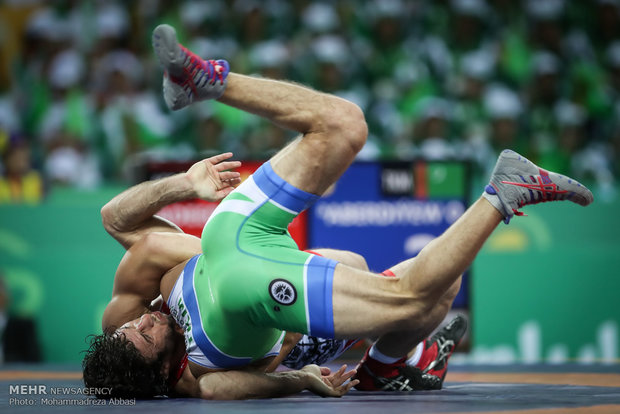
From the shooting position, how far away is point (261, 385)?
12.1 ft

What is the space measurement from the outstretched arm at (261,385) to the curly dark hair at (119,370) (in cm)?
23

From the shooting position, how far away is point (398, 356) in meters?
4.02

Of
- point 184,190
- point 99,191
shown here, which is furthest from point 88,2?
point 184,190

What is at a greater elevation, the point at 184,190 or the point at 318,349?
the point at 184,190

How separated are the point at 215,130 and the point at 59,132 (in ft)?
4.77

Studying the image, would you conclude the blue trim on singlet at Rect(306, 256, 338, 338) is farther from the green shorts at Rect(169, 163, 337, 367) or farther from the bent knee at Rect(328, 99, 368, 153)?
the bent knee at Rect(328, 99, 368, 153)

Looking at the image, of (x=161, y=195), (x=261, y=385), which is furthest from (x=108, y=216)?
(x=261, y=385)

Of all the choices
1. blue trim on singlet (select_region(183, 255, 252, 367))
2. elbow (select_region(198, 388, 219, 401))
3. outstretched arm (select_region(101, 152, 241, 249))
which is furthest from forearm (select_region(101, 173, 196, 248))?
elbow (select_region(198, 388, 219, 401))

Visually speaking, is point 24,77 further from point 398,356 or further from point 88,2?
point 398,356

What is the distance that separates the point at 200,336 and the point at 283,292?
492mm

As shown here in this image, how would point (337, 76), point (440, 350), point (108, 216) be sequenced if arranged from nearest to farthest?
point (108, 216)
point (440, 350)
point (337, 76)

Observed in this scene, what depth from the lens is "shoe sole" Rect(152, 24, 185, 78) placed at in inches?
128

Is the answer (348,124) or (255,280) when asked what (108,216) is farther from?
(348,124)

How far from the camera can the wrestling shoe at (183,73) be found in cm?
328
